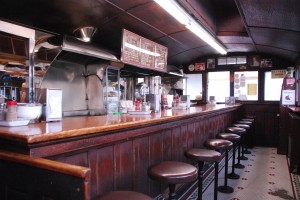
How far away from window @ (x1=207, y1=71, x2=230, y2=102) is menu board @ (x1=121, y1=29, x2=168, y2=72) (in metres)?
3.18

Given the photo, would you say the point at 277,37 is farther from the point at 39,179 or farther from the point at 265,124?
the point at 39,179

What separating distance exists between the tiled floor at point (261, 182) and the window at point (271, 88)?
2.76 m

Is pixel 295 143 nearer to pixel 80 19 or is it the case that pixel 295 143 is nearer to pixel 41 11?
pixel 80 19

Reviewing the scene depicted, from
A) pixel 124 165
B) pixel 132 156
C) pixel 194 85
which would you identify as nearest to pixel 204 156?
pixel 132 156

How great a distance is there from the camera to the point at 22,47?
4.40 meters

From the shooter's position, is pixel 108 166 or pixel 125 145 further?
pixel 125 145

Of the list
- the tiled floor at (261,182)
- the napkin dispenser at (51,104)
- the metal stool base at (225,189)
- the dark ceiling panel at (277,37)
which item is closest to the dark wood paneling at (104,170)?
the napkin dispenser at (51,104)

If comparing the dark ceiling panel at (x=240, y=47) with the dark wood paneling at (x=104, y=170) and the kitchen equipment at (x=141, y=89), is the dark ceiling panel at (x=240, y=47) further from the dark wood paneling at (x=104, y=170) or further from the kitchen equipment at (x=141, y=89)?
the dark wood paneling at (x=104, y=170)

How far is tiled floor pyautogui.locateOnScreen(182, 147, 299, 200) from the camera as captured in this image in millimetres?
3645

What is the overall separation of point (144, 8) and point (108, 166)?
9.84 feet

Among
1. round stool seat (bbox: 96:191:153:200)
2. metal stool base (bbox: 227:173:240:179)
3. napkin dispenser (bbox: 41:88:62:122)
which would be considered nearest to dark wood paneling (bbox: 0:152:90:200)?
round stool seat (bbox: 96:191:153:200)

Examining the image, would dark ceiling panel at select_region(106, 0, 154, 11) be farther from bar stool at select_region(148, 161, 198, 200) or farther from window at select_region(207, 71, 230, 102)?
window at select_region(207, 71, 230, 102)

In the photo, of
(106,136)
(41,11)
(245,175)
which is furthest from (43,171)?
(245,175)

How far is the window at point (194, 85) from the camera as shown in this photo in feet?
30.3
